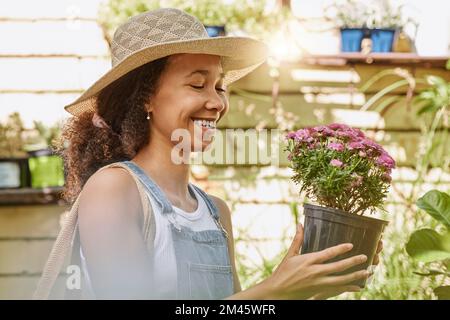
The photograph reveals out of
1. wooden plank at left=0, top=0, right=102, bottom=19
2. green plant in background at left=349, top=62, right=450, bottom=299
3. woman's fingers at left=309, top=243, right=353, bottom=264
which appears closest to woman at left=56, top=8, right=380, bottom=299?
woman's fingers at left=309, top=243, right=353, bottom=264

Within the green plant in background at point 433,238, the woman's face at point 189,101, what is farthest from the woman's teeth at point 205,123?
the green plant in background at point 433,238

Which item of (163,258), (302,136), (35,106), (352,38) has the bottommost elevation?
(163,258)

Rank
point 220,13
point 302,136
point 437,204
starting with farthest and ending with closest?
point 220,13 < point 437,204 < point 302,136

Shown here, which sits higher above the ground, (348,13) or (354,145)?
(348,13)

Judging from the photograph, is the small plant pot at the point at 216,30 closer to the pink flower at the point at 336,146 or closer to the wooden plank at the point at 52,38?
the wooden plank at the point at 52,38

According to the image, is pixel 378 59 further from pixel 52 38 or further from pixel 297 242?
pixel 297 242

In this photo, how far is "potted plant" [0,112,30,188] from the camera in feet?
12.8

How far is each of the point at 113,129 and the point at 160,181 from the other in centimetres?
20

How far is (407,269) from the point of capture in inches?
130

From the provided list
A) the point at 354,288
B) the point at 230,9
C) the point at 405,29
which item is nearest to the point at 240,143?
the point at 230,9

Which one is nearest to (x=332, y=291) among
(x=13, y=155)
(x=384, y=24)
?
(x=384, y=24)

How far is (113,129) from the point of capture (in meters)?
1.80

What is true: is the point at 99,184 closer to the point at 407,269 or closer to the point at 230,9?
the point at 407,269

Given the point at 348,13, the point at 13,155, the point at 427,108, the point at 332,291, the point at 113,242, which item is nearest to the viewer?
the point at 113,242
